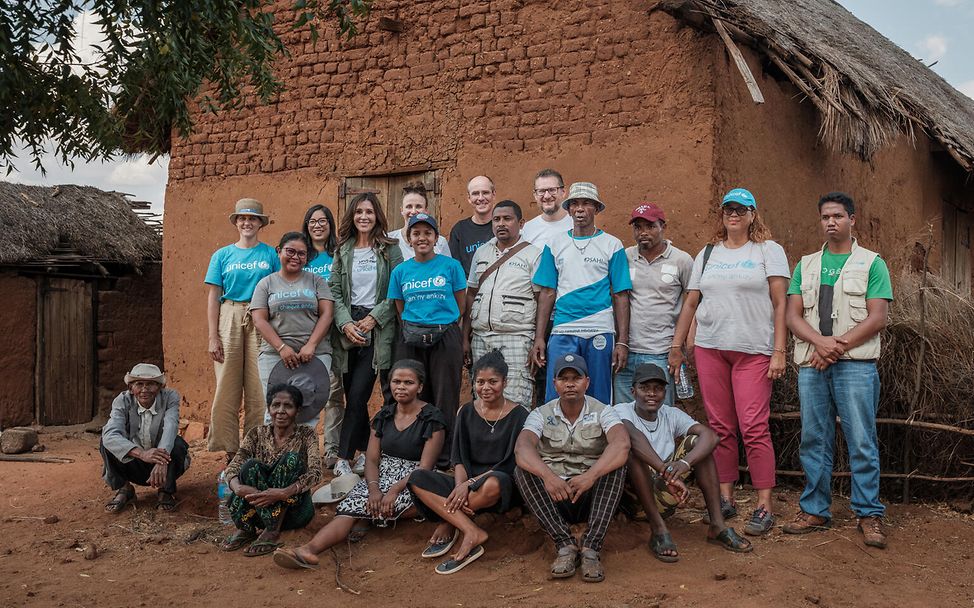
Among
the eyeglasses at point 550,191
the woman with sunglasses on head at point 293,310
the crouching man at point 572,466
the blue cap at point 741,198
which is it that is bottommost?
the crouching man at point 572,466

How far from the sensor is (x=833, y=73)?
6.21 metres

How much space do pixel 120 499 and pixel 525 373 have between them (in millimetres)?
2850

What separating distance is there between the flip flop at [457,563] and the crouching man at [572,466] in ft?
1.28

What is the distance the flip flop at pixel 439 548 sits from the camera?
4754mm

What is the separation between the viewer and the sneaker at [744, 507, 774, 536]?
4.88m

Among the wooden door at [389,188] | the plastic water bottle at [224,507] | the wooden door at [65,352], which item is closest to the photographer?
the plastic water bottle at [224,507]

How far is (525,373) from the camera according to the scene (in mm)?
5367

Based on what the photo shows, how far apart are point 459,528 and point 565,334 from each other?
1294mm

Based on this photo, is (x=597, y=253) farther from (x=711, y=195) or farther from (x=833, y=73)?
(x=833, y=73)

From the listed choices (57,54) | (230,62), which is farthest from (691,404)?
(57,54)

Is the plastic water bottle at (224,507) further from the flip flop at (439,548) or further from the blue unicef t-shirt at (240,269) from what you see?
the flip flop at (439,548)

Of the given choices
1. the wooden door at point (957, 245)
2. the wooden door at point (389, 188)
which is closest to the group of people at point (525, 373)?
the wooden door at point (389, 188)

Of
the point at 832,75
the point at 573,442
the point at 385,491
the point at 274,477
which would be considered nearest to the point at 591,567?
the point at 573,442

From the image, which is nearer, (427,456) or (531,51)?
(427,456)
